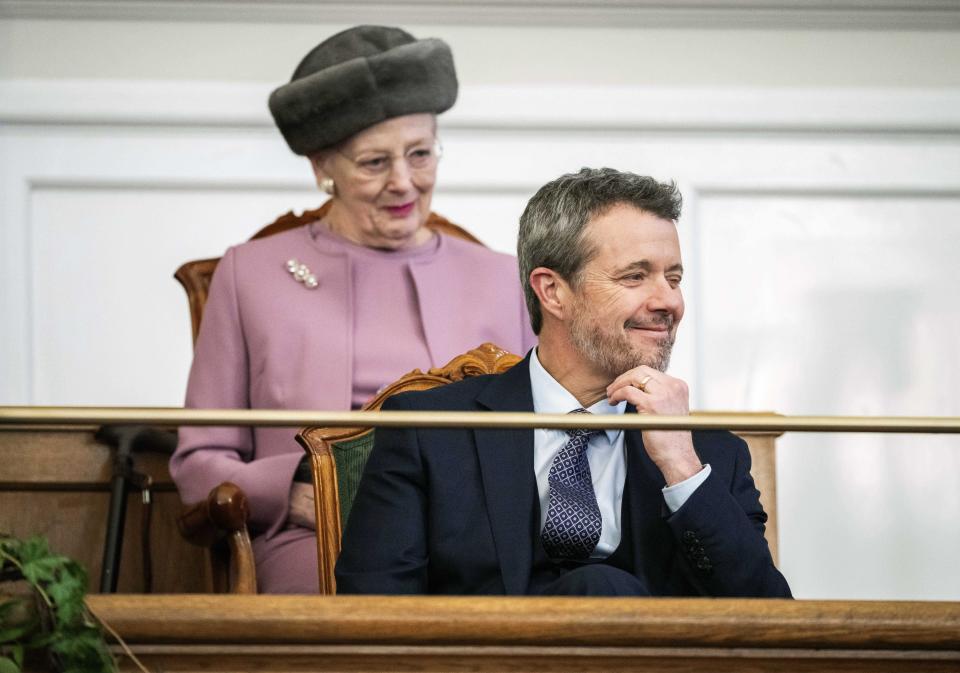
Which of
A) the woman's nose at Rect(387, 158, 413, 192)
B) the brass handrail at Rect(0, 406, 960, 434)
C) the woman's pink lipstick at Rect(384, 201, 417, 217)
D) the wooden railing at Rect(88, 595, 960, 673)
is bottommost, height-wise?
the wooden railing at Rect(88, 595, 960, 673)

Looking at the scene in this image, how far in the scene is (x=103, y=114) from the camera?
151 inches

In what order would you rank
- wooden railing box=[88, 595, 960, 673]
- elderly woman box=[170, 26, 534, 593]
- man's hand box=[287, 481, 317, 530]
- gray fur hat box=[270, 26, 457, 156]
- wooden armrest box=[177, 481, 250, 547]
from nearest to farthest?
wooden railing box=[88, 595, 960, 673]
wooden armrest box=[177, 481, 250, 547]
man's hand box=[287, 481, 317, 530]
elderly woman box=[170, 26, 534, 593]
gray fur hat box=[270, 26, 457, 156]

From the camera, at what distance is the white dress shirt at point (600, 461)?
1.92 metres

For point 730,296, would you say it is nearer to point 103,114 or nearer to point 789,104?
point 789,104

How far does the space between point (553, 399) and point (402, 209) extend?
836mm

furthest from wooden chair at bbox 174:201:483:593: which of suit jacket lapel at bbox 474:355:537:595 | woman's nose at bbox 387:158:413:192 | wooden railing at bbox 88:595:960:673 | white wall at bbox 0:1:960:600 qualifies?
white wall at bbox 0:1:960:600

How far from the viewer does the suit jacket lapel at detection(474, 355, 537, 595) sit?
1.93 metres

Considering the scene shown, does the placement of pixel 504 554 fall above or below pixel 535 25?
below

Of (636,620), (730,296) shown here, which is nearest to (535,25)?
(730,296)

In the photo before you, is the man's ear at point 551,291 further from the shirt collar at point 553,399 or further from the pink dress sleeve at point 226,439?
the pink dress sleeve at point 226,439

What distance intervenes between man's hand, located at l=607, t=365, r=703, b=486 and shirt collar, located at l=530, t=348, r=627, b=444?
0.28ft

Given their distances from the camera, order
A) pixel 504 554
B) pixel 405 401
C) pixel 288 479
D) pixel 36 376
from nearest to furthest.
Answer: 1. pixel 504 554
2. pixel 405 401
3. pixel 288 479
4. pixel 36 376

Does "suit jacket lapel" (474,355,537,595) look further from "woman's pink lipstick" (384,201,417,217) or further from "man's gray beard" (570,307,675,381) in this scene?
"woman's pink lipstick" (384,201,417,217)

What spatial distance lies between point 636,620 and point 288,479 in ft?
3.60
